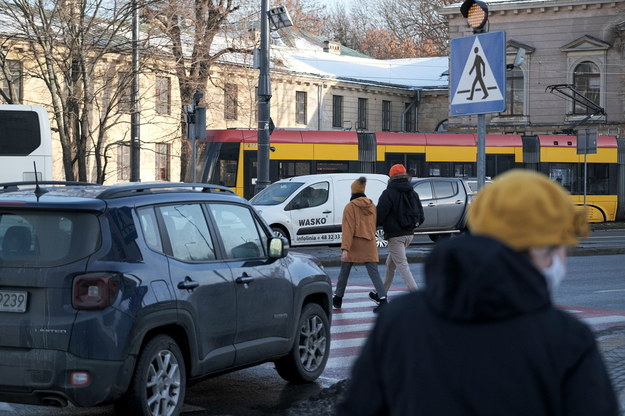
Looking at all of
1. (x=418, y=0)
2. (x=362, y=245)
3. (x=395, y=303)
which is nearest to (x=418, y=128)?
(x=418, y=0)

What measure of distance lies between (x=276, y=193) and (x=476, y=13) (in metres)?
14.6

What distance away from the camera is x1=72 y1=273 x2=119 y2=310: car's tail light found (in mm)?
6488

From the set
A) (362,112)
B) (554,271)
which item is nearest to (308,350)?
(554,271)

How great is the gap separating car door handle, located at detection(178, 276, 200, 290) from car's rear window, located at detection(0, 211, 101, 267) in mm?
667

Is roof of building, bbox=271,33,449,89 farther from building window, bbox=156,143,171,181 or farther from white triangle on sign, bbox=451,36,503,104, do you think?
white triangle on sign, bbox=451,36,503,104

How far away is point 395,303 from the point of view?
264 cm

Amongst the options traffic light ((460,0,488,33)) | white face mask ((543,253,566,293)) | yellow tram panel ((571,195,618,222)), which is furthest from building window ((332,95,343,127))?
white face mask ((543,253,566,293))

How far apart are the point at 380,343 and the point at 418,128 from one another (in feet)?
214

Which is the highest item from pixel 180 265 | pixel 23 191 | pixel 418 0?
pixel 418 0

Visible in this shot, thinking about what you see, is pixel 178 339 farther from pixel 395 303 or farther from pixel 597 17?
pixel 597 17

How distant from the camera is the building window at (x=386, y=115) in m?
66.1

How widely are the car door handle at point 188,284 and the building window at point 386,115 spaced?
195ft

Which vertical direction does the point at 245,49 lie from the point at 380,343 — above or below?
above

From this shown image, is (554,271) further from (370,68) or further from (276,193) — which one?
(370,68)
